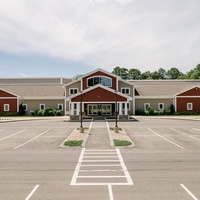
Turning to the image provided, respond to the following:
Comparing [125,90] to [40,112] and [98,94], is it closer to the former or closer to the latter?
[98,94]

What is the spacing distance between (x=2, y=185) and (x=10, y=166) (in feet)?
9.19

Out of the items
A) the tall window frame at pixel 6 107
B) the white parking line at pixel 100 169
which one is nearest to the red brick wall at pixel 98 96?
the tall window frame at pixel 6 107

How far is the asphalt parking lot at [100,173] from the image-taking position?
8125 millimetres

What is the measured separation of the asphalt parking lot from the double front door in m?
28.5

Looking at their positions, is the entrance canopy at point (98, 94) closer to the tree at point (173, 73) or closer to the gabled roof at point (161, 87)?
the gabled roof at point (161, 87)

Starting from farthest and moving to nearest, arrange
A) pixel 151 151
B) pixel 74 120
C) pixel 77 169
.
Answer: pixel 74 120 < pixel 151 151 < pixel 77 169

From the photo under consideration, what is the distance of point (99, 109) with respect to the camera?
149ft

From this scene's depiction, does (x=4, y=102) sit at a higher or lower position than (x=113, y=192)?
higher

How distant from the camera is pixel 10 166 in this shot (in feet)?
38.5

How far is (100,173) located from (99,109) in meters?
35.0

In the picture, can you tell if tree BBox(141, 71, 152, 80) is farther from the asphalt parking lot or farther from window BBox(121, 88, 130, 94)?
the asphalt parking lot

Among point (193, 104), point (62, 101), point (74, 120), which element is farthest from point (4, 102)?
point (193, 104)

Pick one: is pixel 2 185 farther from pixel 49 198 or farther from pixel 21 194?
pixel 49 198

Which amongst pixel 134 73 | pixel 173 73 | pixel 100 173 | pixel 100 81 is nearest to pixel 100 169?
pixel 100 173
